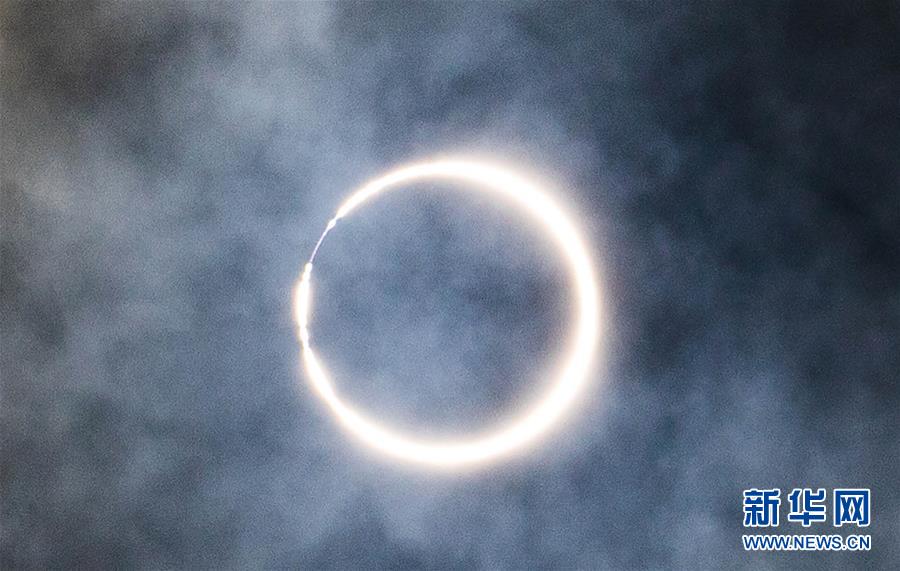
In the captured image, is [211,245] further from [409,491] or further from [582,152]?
[582,152]

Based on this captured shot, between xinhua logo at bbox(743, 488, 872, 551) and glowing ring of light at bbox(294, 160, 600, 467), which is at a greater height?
glowing ring of light at bbox(294, 160, 600, 467)

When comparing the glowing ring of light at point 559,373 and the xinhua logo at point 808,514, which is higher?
the glowing ring of light at point 559,373

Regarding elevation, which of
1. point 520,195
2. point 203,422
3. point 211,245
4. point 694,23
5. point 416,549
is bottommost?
point 416,549

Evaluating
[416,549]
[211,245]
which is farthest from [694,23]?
[416,549]

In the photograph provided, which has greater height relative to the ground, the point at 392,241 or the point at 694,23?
the point at 694,23
